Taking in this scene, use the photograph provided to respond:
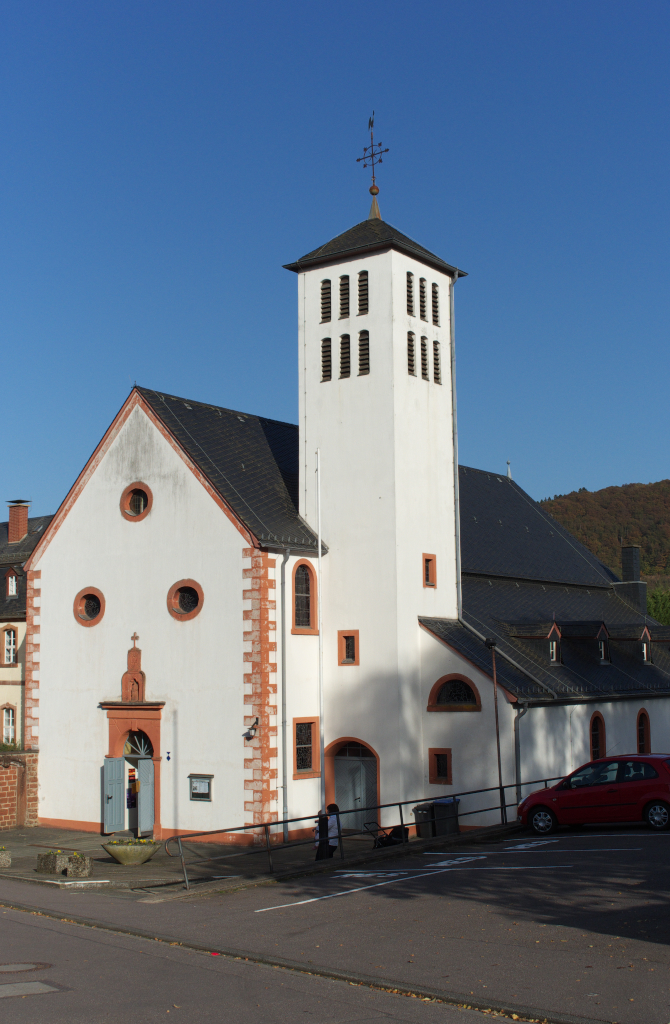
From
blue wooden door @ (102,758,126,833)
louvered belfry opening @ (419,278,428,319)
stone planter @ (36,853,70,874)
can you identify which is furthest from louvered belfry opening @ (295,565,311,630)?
stone planter @ (36,853,70,874)

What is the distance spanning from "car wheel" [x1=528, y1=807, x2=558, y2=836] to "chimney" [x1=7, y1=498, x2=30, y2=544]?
31452 millimetres

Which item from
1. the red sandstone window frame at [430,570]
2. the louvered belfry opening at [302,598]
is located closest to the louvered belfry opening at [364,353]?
the red sandstone window frame at [430,570]

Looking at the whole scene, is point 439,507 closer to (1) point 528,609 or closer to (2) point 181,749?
(1) point 528,609

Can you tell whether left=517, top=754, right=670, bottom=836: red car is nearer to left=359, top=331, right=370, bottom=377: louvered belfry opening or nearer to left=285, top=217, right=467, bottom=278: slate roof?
left=359, top=331, right=370, bottom=377: louvered belfry opening

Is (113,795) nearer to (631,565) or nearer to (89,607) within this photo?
(89,607)

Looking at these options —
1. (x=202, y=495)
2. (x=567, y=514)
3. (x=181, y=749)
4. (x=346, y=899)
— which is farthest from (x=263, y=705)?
(x=567, y=514)

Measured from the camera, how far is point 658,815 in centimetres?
2198

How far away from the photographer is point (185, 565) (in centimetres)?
2795

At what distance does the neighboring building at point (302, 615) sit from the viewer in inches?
1046

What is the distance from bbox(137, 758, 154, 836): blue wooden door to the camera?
89.7 feet

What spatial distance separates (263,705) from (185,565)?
14.7 feet

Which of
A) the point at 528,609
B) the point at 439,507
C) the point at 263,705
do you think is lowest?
the point at 263,705

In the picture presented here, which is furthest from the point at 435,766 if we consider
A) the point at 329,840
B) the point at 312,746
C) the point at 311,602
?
the point at 329,840

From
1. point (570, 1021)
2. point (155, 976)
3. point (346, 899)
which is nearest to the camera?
point (570, 1021)
